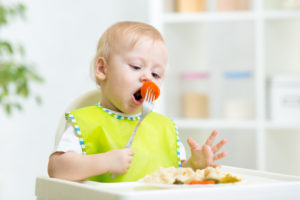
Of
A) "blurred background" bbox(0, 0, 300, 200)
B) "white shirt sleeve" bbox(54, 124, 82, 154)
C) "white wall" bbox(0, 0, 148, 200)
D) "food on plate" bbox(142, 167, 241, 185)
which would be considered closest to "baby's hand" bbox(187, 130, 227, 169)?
"food on plate" bbox(142, 167, 241, 185)

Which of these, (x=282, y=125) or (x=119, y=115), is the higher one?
(x=119, y=115)

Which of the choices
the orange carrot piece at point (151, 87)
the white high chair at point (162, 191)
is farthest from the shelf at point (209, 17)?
the white high chair at point (162, 191)

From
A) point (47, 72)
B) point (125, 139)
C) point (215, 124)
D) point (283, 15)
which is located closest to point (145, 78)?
point (125, 139)

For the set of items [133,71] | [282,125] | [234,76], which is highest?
[133,71]

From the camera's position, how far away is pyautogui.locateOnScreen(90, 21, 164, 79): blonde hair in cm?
105

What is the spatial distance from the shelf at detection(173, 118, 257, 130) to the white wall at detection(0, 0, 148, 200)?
0.88m

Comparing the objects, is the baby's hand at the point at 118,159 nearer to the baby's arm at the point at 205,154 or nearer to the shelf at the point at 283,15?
the baby's arm at the point at 205,154

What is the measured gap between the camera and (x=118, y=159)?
0.90 meters

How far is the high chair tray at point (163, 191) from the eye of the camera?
2.14 ft

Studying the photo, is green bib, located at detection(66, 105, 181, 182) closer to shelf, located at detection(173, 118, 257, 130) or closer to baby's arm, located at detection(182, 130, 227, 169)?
baby's arm, located at detection(182, 130, 227, 169)

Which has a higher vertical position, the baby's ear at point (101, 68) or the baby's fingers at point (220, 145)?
the baby's ear at point (101, 68)

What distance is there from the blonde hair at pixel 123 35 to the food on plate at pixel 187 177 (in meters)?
0.32

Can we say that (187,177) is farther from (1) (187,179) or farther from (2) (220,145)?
(2) (220,145)

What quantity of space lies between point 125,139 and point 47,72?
231cm
